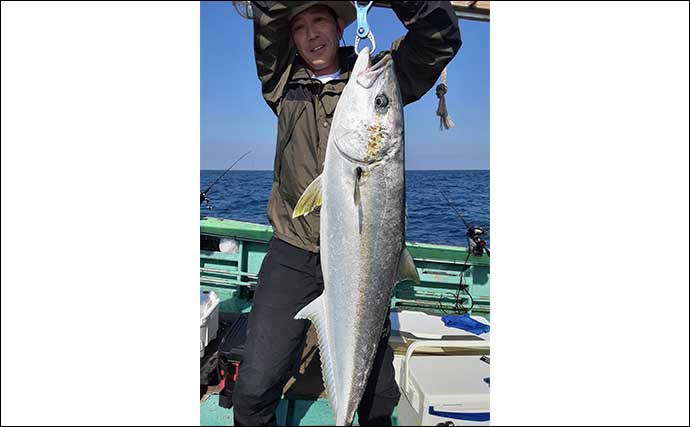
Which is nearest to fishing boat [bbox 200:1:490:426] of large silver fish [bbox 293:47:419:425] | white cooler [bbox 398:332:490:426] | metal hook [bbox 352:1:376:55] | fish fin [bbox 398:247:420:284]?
white cooler [bbox 398:332:490:426]

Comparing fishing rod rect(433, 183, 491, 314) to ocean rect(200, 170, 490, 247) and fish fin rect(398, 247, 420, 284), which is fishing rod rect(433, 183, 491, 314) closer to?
ocean rect(200, 170, 490, 247)

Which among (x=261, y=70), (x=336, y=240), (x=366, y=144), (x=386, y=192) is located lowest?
(x=336, y=240)

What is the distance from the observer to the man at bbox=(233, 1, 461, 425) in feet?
6.96

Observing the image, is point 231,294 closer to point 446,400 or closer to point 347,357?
point 446,400

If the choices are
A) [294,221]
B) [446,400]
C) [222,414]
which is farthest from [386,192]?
[222,414]

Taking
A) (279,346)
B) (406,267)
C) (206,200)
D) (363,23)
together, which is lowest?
(279,346)

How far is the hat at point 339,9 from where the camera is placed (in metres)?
1.94

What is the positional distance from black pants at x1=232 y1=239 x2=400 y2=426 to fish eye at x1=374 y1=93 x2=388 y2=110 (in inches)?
35.0

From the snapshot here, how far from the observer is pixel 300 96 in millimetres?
2236

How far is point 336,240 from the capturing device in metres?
1.77

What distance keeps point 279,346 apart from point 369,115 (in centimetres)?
126

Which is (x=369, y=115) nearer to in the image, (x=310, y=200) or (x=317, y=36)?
(x=310, y=200)

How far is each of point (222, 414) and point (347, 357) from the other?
1656mm

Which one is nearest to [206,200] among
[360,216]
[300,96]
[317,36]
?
[300,96]
